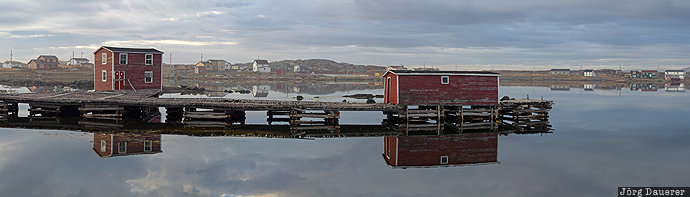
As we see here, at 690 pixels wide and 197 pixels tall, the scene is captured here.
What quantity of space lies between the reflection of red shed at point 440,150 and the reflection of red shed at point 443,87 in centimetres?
405

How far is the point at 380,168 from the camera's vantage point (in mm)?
20750

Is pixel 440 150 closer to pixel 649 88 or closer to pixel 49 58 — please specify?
pixel 649 88

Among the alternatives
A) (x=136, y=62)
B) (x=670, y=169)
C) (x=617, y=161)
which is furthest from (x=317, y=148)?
(x=136, y=62)

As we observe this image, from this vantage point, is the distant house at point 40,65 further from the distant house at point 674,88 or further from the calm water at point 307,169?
the distant house at point 674,88

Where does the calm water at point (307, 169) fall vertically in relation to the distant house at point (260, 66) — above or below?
below

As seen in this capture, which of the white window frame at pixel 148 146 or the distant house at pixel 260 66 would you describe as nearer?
the white window frame at pixel 148 146

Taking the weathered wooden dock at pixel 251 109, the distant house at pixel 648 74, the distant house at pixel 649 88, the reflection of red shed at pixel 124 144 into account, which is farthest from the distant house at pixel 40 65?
the distant house at pixel 648 74

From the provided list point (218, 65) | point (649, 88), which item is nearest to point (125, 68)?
point (649, 88)

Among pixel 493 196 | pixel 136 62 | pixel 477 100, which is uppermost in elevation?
pixel 136 62

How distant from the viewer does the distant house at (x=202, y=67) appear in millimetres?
155250

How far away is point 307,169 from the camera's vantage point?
19.9 m

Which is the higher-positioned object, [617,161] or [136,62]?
[136,62]

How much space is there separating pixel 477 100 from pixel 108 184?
2538cm

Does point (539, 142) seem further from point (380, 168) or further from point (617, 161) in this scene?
point (380, 168)
